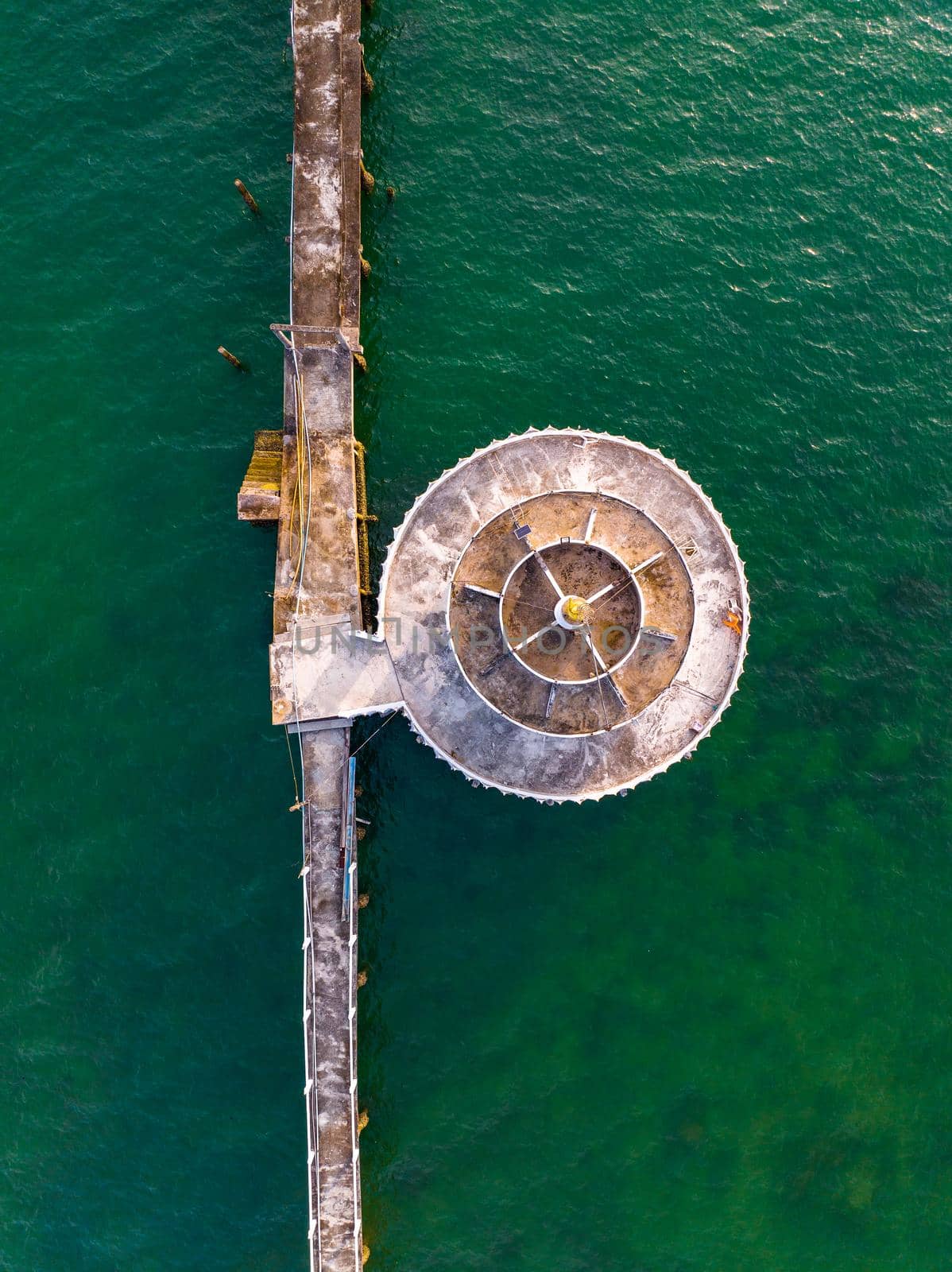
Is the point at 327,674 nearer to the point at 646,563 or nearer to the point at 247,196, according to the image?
the point at 646,563

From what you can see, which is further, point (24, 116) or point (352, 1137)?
point (24, 116)

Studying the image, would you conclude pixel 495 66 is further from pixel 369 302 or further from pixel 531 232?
pixel 369 302

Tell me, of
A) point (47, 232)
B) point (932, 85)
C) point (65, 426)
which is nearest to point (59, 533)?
point (65, 426)

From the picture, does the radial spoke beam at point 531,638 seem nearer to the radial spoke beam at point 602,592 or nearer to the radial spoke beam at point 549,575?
the radial spoke beam at point 549,575

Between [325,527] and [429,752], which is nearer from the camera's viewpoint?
[325,527]

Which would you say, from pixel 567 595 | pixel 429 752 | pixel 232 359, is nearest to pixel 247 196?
pixel 232 359

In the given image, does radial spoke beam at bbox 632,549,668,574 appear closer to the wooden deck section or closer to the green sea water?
the green sea water
